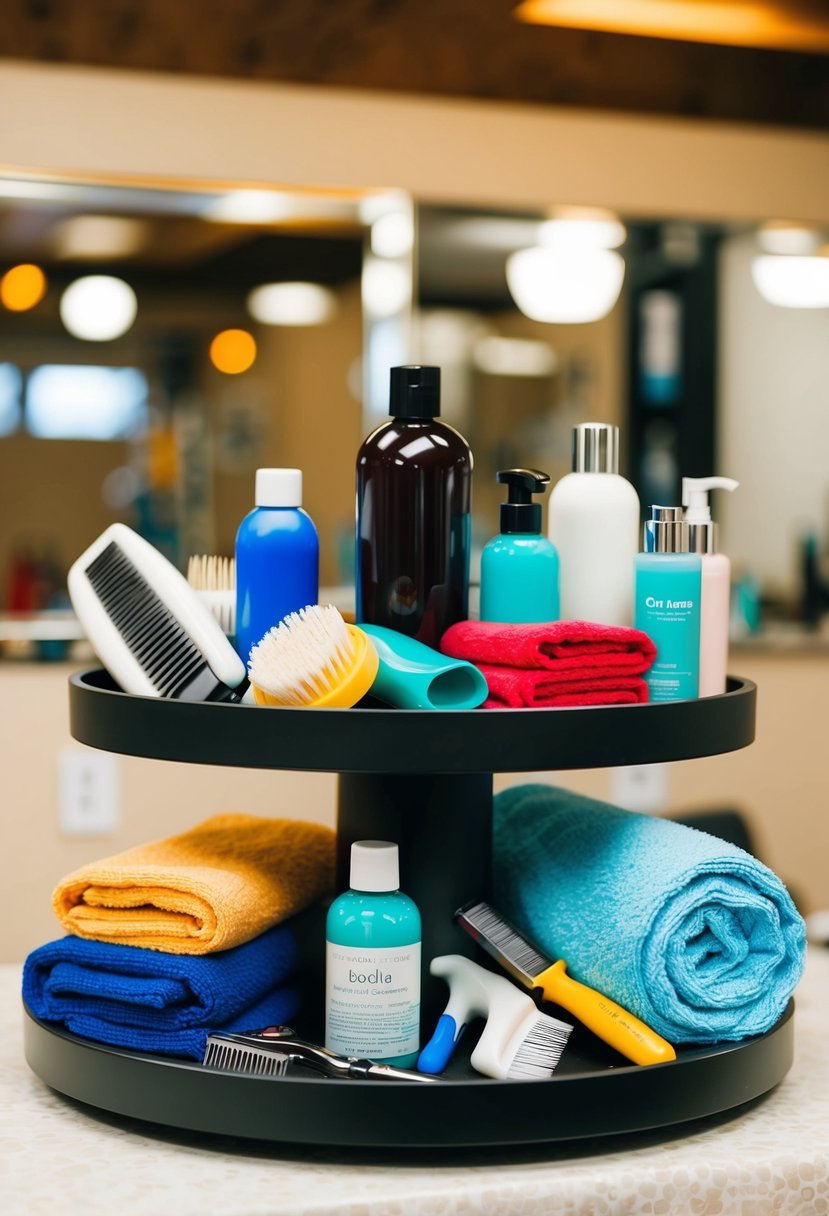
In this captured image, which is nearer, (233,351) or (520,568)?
(520,568)

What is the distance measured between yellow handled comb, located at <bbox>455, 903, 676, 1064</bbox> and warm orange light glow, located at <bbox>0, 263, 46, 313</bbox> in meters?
1.33

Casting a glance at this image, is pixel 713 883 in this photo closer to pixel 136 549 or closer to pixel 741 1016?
pixel 741 1016

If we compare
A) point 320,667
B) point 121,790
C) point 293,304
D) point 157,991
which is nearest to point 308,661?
point 320,667

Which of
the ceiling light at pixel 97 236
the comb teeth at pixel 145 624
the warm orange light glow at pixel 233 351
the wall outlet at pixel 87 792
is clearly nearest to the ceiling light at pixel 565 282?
the warm orange light glow at pixel 233 351

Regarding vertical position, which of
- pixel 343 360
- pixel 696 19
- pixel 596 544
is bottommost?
pixel 596 544

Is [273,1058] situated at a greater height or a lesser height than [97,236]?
lesser

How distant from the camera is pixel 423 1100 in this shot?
0.74m

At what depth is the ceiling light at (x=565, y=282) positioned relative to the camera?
6.79ft

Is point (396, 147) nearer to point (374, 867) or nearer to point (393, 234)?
point (393, 234)

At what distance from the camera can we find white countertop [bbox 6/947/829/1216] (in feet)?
2.36

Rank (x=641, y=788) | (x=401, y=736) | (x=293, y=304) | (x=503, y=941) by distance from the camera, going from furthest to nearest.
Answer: (x=641, y=788) < (x=293, y=304) < (x=503, y=941) < (x=401, y=736)

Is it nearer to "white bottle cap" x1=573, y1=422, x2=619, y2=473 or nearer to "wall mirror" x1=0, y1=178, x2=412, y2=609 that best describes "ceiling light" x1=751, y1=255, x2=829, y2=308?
"wall mirror" x1=0, y1=178, x2=412, y2=609

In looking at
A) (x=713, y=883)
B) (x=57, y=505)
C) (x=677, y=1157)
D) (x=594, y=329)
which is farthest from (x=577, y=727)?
(x=594, y=329)

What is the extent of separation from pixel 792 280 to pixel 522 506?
1501mm
